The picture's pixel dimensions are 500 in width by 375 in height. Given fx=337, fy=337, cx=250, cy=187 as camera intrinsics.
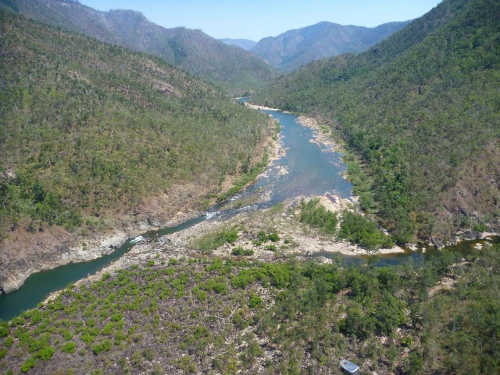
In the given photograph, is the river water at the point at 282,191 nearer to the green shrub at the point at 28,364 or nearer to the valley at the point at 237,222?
the valley at the point at 237,222

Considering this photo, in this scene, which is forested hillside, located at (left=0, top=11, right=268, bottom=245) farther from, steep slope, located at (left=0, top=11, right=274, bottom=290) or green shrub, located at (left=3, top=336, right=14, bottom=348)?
green shrub, located at (left=3, top=336, right=14, bottom=348)

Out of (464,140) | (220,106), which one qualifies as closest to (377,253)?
(464,140)

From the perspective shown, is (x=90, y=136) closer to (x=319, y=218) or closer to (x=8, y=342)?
(x=8, y=342)

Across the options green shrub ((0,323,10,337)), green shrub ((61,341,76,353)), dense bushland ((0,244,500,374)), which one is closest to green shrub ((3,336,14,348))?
dense bushland ((0,244,500,374))

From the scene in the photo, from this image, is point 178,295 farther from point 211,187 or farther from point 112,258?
point 211,187

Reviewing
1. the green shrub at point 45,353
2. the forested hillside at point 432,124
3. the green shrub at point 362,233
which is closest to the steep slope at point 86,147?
the green shrub at point 45,353
